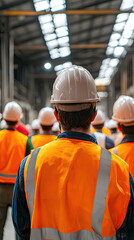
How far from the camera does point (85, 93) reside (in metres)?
1.48

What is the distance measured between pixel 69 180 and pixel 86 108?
43 cm

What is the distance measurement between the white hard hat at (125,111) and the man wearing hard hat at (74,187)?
4.30 feet

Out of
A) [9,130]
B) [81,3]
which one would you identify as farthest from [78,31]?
[9,130]

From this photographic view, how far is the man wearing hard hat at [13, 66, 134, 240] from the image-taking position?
1323mm

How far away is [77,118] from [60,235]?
663mm

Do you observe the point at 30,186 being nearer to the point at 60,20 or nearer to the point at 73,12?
the point at 73,12

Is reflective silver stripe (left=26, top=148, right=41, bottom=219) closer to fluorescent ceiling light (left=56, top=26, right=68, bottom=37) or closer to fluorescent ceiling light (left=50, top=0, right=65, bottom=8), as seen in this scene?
fluorescent ceiling light (left=50, top=0, right=65, bottom=8)

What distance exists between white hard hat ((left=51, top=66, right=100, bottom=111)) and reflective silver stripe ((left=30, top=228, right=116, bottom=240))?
2.27 ft

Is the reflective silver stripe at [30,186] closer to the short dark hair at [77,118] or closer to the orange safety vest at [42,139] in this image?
the short dark hair at [77,118]

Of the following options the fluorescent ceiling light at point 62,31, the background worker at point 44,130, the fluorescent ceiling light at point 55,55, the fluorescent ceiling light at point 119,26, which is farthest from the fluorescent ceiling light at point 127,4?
the background worker at point 44,130

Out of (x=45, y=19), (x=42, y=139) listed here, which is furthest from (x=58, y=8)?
(x=42, y=139)

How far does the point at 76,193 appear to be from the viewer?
1339mm

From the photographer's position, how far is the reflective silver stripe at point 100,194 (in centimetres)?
130

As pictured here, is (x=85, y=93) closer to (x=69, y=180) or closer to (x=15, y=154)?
(x=69, y=180)
